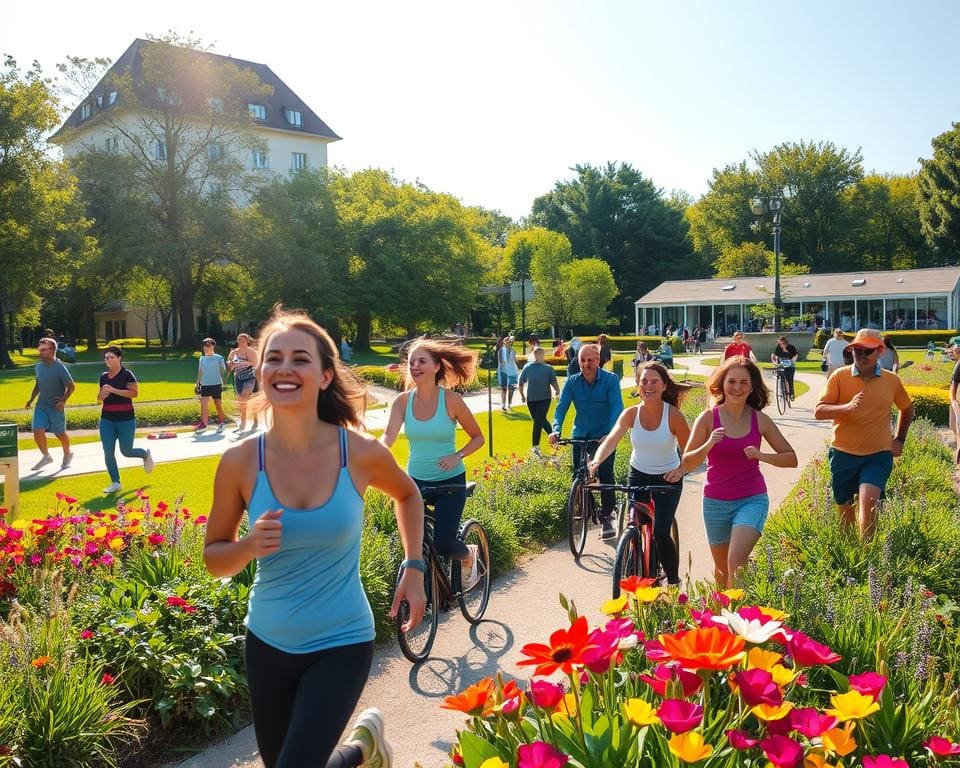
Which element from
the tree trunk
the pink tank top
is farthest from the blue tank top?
the tree trunk

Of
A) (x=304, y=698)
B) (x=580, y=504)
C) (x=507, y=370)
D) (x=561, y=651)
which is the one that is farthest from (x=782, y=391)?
(x=561, y=651)

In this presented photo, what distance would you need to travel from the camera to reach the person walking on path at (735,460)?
5.50 meters

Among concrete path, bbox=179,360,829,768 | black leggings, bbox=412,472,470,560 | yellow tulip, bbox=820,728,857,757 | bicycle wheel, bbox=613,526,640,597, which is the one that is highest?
yellow tulip, bbox=820,728,857,757

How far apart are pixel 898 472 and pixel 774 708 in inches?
327

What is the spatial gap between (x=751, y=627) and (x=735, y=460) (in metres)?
3.25

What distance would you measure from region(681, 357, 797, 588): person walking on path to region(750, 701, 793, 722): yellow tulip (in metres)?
3.40

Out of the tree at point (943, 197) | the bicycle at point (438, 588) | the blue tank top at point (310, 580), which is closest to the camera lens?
the blue tank top at point (310, 580)

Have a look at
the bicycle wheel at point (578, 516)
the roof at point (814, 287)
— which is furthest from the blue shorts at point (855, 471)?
the roof at point (814, 287)

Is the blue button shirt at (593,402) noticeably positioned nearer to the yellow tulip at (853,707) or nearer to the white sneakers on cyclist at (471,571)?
the white sneakers on cyclist at (471,571)

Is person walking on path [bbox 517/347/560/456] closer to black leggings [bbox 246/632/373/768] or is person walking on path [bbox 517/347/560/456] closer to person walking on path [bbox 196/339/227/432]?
person walking on path [bbox 196/339/227/432]

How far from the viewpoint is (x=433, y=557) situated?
5.75 metres

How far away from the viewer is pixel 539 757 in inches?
77.8

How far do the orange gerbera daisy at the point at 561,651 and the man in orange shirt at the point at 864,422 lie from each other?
5042 mm

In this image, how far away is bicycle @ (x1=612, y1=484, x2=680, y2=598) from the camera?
6.01 m
